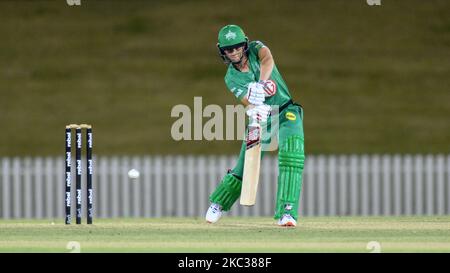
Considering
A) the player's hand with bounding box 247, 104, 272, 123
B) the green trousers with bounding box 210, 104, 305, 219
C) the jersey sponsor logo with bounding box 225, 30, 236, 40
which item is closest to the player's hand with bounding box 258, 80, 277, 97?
the player's hand with bounding box 247, 104, 272, 123

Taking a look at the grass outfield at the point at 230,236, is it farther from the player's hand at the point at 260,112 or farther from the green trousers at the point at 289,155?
the player's hand at the point at 260,112

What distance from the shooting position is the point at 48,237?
10430 millimetres

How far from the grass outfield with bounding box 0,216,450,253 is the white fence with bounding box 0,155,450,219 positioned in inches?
176

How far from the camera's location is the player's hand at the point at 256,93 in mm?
10930

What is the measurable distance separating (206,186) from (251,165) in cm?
570

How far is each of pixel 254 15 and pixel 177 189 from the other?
6.04 meters

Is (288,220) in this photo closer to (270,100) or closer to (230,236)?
(230,236)

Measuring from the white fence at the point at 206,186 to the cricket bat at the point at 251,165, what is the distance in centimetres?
550

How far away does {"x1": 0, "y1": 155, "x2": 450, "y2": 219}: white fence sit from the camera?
16719 millimetres

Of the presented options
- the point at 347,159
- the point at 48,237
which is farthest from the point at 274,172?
the point at 48,237

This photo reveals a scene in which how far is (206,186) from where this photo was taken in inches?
659

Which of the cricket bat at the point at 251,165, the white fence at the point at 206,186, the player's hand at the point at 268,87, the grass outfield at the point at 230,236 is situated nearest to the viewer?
the grass outfield at the point at 230,236

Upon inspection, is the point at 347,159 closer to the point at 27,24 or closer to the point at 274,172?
the point at 274,172

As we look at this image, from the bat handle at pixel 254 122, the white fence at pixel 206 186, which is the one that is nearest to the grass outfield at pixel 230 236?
the bat handle at pixel 254 122
